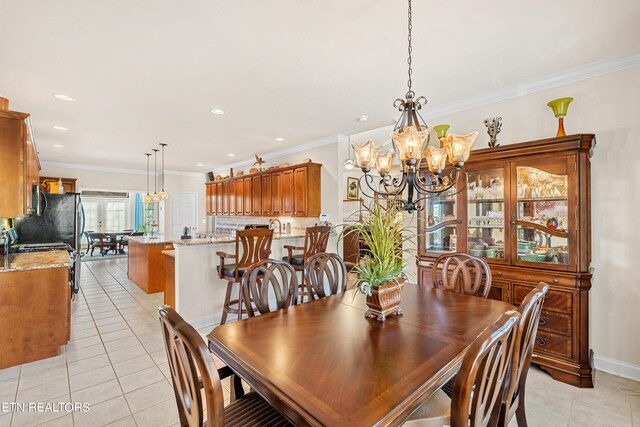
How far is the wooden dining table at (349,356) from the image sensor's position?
0.94 m

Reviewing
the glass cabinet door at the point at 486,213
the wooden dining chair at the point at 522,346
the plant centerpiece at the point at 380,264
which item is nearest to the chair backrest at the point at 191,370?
the plant centerpiece at the point at 380,264

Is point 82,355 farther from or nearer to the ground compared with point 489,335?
nearer to the ground

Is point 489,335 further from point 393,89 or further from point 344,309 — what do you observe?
point 393,89

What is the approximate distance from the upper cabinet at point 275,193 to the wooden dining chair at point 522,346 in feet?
12.7

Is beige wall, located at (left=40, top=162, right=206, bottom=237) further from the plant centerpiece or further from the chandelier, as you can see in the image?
the plant centerpiece

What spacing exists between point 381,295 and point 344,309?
330mm

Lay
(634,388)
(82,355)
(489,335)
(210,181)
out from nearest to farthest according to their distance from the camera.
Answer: (489,335), (634,388), (82,355), (210,181)

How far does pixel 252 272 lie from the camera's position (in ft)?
6.39

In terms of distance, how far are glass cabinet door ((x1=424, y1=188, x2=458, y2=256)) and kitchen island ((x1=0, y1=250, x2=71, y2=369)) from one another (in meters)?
3.75

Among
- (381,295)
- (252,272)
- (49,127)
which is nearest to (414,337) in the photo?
(381,295)

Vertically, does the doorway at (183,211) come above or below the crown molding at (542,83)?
below

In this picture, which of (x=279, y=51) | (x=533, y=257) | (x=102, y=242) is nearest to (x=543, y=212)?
(x=533, y=257)

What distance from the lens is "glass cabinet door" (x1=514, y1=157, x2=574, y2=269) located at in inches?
98.1

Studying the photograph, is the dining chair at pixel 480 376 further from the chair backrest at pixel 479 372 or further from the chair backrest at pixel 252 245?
the chair backrest at pixel 252 245
